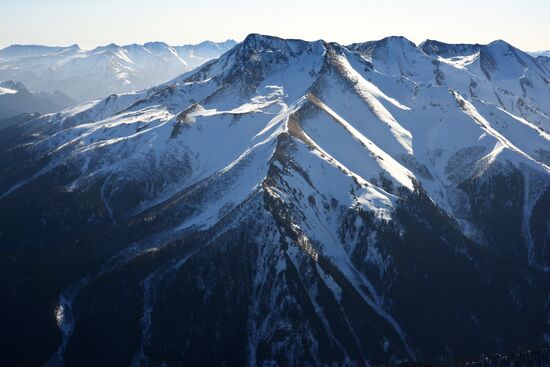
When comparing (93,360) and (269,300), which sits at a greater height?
(269,300)

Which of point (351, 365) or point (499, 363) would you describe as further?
point (351, 365)

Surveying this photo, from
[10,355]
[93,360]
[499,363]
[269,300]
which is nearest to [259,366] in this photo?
[269,300]

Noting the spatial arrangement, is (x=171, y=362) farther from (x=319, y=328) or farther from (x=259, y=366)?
(x=319, y=328)

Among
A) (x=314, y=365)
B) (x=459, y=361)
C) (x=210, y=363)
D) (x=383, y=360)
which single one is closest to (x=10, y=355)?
(x=210, y=363)

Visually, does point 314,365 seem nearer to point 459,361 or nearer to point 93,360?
point 459,361

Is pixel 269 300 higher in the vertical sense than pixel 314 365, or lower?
higher

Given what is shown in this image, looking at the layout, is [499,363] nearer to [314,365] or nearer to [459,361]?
[459,361]

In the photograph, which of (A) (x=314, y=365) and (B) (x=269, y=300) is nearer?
(A) (x=314, y=365)
